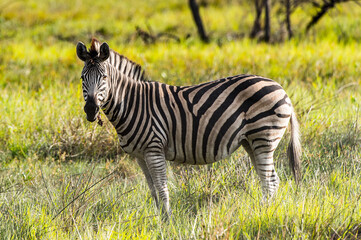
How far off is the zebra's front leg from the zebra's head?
604 millimetres

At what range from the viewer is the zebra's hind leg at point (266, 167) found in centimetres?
420

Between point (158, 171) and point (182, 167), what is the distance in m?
1.17

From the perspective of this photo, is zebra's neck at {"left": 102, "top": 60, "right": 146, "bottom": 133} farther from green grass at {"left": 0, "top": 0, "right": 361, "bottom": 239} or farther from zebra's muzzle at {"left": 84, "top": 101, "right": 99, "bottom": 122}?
green grass at {"left": 0, "top": 0, "right": 361, "bottom": 239}

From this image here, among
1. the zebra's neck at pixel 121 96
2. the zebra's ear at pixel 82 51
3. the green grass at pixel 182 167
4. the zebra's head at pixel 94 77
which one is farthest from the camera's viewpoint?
the zebra's neck at pixel 121 96

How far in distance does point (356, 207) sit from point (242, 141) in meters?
1.10

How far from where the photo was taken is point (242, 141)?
4305mm

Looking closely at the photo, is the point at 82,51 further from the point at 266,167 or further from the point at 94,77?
the point at 266,167

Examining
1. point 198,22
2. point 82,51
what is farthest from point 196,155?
point 198,22

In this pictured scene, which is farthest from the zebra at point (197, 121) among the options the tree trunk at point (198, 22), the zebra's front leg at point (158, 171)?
the tree trunk at point (198, 22)

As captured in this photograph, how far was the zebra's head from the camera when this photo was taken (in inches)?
147

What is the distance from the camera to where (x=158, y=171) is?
160 inches

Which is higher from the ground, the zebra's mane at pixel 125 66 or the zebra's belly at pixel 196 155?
the zebra's mane at pixel 125 66

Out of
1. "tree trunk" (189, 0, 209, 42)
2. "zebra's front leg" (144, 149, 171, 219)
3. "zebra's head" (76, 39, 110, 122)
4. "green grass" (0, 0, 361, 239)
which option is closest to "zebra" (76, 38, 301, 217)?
"zebra's front leg" (144, 149, 171, 219)

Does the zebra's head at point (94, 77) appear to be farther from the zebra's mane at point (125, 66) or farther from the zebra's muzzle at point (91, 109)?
the zebra's mane at point (125, 66)
